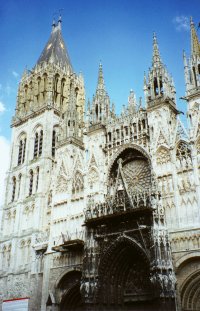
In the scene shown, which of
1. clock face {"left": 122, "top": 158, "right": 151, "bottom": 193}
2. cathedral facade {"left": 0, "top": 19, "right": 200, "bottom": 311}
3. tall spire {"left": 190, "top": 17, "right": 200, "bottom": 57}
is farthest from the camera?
tall spire {"left": 190, "top": 17, "right": 200, "bottom": 57}

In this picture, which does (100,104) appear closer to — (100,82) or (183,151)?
(100,82)

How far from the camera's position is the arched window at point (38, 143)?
33.8 metres

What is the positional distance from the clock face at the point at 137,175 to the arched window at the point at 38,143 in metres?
10.9

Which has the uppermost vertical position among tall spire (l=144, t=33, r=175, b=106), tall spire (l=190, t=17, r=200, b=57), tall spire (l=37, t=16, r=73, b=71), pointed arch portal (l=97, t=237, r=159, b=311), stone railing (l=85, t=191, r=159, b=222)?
tall spire (l=37, t=16, r=73, b=71)

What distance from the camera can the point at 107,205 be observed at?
22.5 metres

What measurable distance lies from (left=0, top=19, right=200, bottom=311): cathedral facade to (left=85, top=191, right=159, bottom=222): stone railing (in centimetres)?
7

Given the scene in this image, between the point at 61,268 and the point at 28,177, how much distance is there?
10803mm

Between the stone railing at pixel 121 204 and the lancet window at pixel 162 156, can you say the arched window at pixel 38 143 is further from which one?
the lancet window at pixel 162 156

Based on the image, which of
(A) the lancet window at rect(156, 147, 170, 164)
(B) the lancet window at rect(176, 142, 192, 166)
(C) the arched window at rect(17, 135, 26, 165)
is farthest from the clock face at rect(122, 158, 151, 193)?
(C) the arched window at rect(17, 135, 26, 165)

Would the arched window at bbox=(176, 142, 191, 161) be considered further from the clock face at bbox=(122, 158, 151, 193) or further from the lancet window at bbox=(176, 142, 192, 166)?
the clock face at bbox=(122, 158, 151, 193)

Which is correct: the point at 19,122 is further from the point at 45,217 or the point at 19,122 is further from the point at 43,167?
the point at 45,217

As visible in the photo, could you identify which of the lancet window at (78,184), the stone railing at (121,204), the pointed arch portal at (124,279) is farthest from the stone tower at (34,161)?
the pointed arch portal at (124,279)

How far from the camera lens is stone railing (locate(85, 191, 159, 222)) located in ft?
68.8

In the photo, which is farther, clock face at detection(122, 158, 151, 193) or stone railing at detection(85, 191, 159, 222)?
clock face at detection(122, 158, 151, 193)
